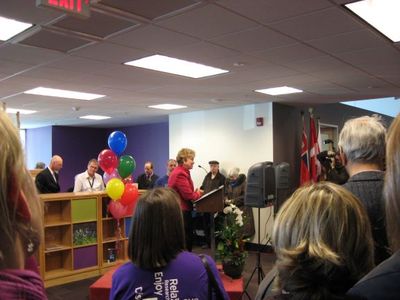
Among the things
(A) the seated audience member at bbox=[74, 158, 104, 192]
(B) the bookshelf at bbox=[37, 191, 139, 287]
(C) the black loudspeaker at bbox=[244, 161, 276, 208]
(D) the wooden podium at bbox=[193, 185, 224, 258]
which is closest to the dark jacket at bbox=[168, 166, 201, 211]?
(D) the wooden podium at bbox=[193, 185, 224, 258]

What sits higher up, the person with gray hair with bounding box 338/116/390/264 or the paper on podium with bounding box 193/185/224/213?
the person with gray hair with bounding box 338/116/390/264

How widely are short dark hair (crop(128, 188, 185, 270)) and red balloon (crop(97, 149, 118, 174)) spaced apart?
3560mm

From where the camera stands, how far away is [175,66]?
13.3 ft

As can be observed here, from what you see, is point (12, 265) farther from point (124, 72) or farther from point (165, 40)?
point (124, 72)

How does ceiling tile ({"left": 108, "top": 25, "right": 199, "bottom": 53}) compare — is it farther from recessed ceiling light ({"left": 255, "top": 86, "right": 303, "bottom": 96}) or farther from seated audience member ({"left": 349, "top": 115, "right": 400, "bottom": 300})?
recessed ceiling light ({"left": 255, "top": 86, "right": 303, "bottom": 96})

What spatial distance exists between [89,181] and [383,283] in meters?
5.42

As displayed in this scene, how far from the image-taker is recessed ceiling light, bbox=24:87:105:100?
5320 millimetres

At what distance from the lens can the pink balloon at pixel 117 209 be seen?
15.7ft

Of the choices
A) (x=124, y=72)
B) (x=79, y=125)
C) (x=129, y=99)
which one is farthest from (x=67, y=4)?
(x=79, y=125)

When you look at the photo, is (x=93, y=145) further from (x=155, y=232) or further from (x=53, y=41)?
(x=155, y=232)

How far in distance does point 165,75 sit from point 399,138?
373 centimetres

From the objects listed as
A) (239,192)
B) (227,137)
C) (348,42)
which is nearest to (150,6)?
(348,42)

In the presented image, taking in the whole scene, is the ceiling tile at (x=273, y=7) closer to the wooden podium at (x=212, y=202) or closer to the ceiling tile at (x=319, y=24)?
the ceiling tile at (x=319, y=24)

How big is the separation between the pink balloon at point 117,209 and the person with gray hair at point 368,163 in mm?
3496
